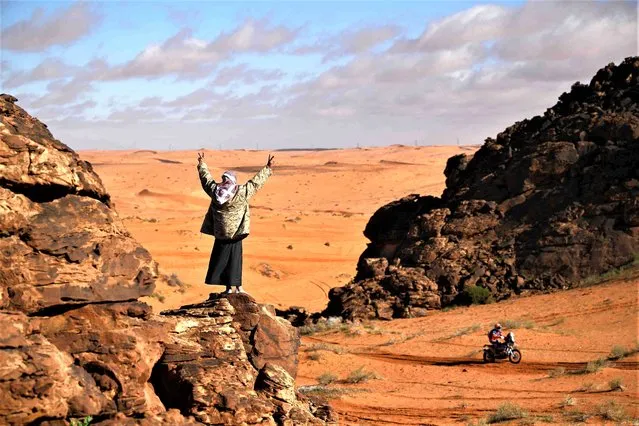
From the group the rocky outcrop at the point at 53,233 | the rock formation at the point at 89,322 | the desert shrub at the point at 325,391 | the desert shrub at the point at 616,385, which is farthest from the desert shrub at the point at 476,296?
the rocky outcrop at the point at 53,233

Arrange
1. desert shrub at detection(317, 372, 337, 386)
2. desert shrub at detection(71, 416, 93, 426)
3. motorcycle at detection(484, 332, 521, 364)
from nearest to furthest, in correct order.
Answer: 1. desert shrub at detection(71, 416, 93, 426)
2. desert shrub at detection(317, 372, 337, 386)
3. motorcycle at detection(484, 332, 521, 364)

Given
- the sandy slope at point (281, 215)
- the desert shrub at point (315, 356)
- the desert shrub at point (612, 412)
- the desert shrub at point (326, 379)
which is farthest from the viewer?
the sandy slope at point (281, 215)

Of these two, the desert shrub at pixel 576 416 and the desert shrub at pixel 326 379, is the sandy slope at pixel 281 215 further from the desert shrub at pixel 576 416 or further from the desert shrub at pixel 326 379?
the desert shrub at pixel 576 416

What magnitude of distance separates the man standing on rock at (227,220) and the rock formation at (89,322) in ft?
5.25

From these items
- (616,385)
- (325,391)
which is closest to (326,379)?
(325,391)

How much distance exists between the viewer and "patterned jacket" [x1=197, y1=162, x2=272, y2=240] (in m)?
10.5

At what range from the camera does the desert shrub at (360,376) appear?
1717 centimetres

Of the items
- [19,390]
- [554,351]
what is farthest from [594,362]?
[19,390]

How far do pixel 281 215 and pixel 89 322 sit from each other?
52.3 m

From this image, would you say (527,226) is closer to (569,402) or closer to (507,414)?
(569,402)

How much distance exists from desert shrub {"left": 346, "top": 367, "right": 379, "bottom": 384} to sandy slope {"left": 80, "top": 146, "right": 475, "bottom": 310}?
43.8ft

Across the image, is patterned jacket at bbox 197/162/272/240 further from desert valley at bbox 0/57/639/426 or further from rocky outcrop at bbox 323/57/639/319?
rocky outcrop at bbox 323/57/639/319

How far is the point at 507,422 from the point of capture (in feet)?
42.9

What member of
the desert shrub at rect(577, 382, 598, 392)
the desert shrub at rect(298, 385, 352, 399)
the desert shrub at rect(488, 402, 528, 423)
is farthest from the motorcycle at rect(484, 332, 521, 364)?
the desert shrub at rect(488, 402, 528, 423)
